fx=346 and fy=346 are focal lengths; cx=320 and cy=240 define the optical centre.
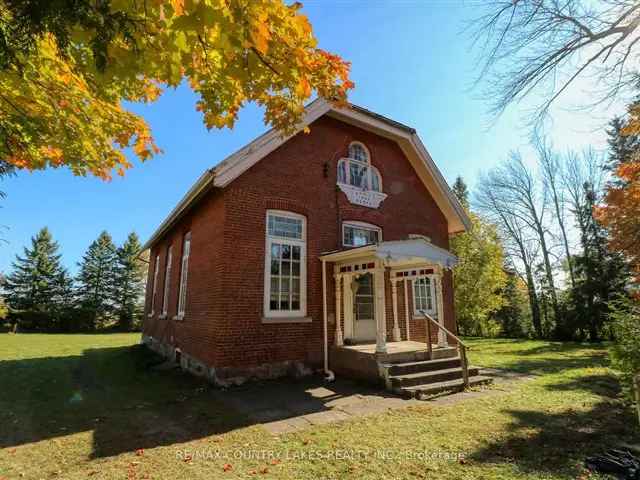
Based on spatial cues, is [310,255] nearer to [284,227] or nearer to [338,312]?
[284,227]

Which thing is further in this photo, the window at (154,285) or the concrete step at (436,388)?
the window at (154,285)

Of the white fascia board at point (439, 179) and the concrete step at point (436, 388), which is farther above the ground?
the white fascia board at point (439, 179)

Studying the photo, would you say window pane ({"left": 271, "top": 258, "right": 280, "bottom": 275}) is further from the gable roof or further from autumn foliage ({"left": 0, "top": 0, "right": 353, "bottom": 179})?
autumn foliage ({"left": 0, "top": 0, "right": 353, "bottom": 179})

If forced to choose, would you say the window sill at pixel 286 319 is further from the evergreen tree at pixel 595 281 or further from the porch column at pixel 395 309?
the evergreen tree at pixel 595 281

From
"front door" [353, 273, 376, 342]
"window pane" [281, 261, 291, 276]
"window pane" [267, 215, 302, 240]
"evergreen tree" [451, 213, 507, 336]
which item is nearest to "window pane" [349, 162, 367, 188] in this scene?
"window pane" [267, 215, 302, 240]

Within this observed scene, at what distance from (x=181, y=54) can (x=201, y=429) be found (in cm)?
482

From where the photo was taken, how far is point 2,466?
153 inches

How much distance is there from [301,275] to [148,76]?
6.61 metres

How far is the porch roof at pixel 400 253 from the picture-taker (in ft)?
24.7

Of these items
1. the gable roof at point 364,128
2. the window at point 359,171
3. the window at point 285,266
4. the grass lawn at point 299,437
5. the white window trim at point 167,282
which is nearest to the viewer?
the grass lawn at point 299,437

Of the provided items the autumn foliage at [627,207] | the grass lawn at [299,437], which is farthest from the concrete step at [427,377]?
the autumn foliage at [627,207]

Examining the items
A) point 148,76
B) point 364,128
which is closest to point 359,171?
point 364,128

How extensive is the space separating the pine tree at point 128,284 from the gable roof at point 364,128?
→ 23.3 metres

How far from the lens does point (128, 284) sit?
119ft
